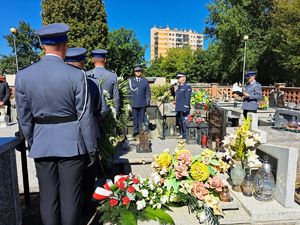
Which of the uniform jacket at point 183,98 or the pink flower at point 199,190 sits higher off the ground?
the uniform jacket at point 183,98

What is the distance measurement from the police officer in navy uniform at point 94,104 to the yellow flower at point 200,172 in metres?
1.13

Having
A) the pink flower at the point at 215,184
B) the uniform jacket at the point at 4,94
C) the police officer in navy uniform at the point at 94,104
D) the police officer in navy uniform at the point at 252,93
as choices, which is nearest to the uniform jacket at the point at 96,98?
the police officer in navy uniform at the point at 94,104

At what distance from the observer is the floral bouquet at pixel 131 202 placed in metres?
2.49

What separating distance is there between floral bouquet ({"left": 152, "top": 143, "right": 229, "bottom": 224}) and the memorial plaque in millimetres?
1841

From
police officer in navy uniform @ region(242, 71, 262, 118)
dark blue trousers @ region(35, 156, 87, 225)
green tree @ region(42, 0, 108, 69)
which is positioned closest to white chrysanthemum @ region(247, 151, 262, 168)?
dark blue trousers @ region(35, 156, 87, 225)

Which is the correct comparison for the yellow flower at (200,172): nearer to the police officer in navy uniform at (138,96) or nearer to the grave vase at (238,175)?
the grave vase at (238,175)

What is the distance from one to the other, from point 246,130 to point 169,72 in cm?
4621

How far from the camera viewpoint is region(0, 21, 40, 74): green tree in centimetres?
4950

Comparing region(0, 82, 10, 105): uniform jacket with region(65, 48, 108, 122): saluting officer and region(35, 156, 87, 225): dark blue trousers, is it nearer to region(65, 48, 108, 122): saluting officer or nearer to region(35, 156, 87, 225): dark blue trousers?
region(65, 48, 108, 122): saluting officer

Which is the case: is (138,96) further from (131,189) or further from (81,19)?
(81,19)

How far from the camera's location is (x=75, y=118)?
7.61 ft

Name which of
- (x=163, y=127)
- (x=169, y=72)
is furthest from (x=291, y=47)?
(x=169, y=72)

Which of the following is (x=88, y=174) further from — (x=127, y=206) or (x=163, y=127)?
(x=163, y=127)

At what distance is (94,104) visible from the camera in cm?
276
